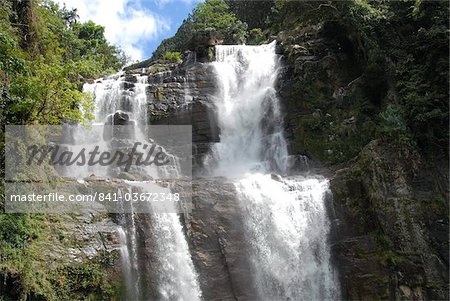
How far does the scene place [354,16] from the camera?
66.6 ft

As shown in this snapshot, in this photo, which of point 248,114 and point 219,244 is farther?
point 248,114

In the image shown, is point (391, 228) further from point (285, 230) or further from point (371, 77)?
point (371, 77)

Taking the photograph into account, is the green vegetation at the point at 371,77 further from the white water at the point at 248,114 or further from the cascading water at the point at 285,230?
the cascading water at the point at 285,230

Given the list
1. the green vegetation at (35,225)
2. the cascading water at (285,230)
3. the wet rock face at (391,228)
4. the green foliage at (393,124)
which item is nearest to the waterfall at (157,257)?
the green vegetation at (35,225)

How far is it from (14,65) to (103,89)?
10481mm

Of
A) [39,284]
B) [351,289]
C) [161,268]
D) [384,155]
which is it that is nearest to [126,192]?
[161,268]

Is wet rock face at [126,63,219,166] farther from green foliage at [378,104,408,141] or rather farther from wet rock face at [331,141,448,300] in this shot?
green foliage at [378,104,408,141]

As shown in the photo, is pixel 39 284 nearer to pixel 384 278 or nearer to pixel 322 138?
pixel 384 278

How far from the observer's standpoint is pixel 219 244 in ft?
48.7

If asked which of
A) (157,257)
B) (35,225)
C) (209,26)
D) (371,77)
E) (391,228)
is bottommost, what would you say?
(157,257)

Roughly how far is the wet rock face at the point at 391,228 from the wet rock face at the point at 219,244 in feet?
11.5

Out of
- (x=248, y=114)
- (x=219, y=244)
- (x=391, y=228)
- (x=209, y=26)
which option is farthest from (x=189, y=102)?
(x=209, y=26)

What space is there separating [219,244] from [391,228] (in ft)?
19.9

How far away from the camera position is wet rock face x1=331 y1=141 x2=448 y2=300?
1423 cm
